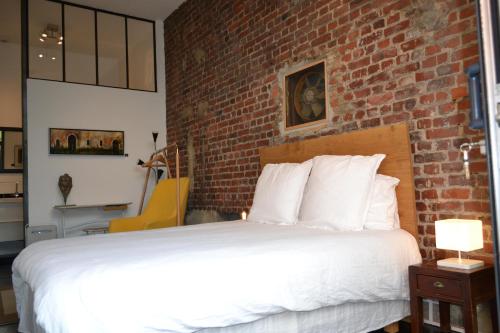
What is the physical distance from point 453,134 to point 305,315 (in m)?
1.38

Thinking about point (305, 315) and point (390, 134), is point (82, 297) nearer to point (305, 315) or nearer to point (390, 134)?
point (305, 315)

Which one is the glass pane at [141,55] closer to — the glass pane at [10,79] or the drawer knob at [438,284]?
the glass pane at [10,79]

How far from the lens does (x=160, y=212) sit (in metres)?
4.94

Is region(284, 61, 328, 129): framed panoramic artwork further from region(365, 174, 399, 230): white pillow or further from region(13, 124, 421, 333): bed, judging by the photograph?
region(365, 174, 399, 230): white pillow

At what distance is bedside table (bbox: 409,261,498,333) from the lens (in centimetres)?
204

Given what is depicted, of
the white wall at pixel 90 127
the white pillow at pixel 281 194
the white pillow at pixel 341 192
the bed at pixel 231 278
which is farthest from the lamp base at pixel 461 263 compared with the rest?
the white wall at pixel 90 127

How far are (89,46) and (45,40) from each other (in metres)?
0.56

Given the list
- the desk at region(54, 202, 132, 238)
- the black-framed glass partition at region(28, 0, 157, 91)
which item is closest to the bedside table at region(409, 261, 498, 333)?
the desk at region(54, 202, 132, 238)

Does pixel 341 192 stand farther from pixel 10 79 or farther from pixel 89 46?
pixel 10 79

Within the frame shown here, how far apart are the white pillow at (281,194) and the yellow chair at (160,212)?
1.40 m

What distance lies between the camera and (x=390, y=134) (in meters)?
2.78

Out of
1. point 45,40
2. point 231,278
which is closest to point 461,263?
point 231,278

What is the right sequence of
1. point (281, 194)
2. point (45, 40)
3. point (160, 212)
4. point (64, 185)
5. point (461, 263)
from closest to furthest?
point (461, 263)
point (281, 194)
point (160, 212)
point (64, 185)
point (45, 40)

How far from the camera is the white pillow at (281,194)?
10.4ft
